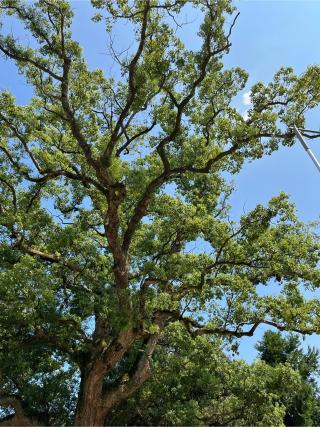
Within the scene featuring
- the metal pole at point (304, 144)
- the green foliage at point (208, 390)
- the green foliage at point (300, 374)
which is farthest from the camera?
the green foliage at point (300, 374)

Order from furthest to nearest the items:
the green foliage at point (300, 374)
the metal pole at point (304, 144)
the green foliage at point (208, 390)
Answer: the green foliage at point (300, 374), the green foliage at point (208, 390), the metal pole at point (304, 144)

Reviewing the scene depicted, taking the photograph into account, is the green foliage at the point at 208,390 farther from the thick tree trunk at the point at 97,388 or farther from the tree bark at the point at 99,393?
the thick tree trunk at the point at 97,388

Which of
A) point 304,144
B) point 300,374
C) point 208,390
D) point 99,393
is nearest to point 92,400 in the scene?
point 99,393

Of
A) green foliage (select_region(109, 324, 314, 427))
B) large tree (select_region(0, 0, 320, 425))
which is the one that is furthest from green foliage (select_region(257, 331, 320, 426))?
large tree (select_region(0, 0, 320, 425))

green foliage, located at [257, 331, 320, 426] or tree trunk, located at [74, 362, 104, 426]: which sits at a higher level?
green foliage, located at [257, 331, 320, 426]

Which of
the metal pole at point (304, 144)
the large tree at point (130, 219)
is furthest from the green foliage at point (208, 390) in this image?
the metal pole at point (304, 144)

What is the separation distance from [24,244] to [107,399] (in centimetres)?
472

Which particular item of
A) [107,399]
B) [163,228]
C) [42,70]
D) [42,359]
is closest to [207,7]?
[42,70]

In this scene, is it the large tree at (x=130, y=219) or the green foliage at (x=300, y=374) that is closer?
the large tree at (x=130, y=219)

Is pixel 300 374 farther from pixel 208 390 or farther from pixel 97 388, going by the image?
pixel 97 388

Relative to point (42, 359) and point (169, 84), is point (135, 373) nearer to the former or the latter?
point (42, 359)

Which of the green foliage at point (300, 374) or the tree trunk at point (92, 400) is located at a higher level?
the green foliage at point (300, 374)

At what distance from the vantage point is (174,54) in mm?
10641

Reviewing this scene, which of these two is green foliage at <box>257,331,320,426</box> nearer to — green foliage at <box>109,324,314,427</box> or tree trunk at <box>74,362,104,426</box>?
green foliage at <box>109,324,314,427</box>
